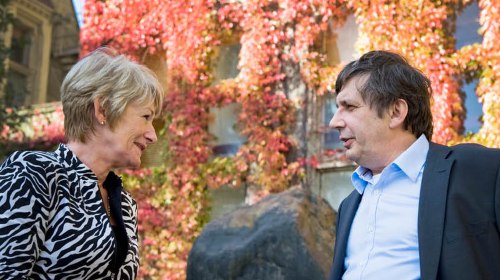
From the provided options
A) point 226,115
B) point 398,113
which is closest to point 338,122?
point 398,113

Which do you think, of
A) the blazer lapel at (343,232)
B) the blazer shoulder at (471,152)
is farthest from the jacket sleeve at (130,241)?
the blazer shoulder at (471,152)

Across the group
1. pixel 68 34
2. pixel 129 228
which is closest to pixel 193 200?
pixel 129 228

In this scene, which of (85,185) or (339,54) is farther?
(339,54)

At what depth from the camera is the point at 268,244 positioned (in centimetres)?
648

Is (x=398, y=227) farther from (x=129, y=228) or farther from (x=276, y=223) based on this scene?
(x=276, y=223)

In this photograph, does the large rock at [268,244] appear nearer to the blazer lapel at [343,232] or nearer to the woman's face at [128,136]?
the blazer lapel at [343,232]

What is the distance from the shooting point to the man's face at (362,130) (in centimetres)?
292

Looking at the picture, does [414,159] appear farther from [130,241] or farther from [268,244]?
[268,244]

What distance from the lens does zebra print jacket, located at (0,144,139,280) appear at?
8.34 ft

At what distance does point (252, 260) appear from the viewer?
6508mm

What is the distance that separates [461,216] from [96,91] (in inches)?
58.4

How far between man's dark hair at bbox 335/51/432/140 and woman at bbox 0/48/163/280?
2.92ft

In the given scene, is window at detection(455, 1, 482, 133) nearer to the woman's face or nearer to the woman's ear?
the woman's face

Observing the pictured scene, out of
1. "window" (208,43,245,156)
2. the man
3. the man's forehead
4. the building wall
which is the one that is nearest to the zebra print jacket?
the man
